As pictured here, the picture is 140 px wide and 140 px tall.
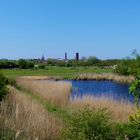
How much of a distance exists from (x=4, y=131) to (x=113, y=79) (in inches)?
2317

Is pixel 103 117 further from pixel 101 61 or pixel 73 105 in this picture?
pixel 101 61

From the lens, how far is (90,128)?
9.41 m

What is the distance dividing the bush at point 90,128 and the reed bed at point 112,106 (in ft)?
22.4

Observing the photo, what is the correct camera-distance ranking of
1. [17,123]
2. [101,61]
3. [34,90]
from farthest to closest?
[101,61]
[34,90]
[17,123]

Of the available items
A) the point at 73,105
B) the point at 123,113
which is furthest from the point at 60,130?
the point at 73,105

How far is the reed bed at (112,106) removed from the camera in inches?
684

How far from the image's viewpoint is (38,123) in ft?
37.8

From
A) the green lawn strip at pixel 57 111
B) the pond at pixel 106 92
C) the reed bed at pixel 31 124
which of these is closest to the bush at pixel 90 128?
the reed bed at pixel 31 124

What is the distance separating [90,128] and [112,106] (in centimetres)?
1043

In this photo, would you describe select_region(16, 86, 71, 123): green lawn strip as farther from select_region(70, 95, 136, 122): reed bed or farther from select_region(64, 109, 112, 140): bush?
select_region(64, 109, 112, 140): bush

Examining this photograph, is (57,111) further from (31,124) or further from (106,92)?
(106,92)

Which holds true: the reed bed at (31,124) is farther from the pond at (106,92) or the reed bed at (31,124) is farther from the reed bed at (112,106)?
the pond at (106,92)

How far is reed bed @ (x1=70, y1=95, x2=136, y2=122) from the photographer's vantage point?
57.0 ft

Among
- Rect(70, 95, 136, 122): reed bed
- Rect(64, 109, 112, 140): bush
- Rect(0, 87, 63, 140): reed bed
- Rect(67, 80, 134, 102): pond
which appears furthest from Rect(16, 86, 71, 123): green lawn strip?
Rect(67, 80, 134, 102): pond
